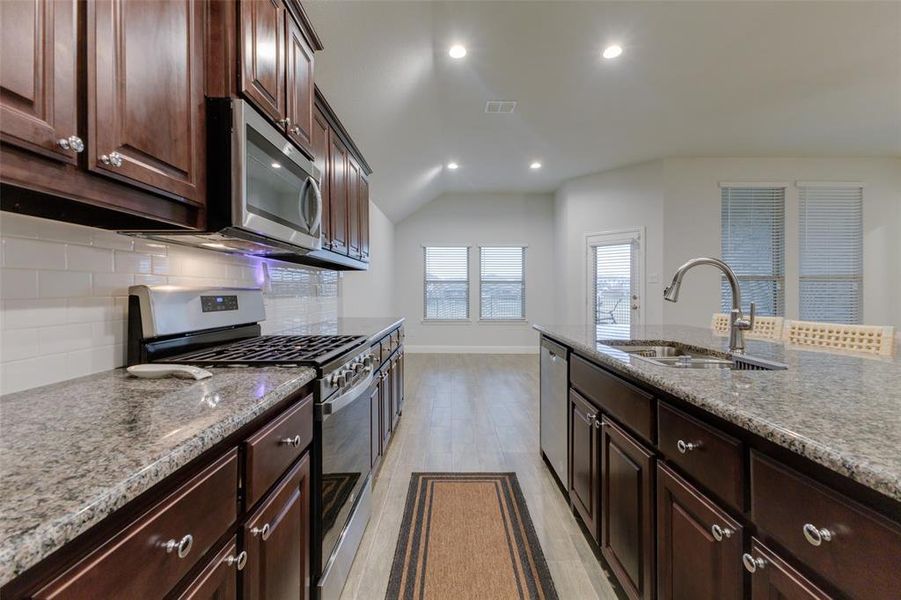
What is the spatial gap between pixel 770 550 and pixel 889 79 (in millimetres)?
4818

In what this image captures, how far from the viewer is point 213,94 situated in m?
1.13

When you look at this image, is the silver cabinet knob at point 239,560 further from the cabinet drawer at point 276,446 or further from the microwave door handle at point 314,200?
the microwave door handle at point 314,200

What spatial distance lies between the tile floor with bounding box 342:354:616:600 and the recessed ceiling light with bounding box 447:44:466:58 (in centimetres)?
305

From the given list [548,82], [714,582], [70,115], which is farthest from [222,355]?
[548,82]

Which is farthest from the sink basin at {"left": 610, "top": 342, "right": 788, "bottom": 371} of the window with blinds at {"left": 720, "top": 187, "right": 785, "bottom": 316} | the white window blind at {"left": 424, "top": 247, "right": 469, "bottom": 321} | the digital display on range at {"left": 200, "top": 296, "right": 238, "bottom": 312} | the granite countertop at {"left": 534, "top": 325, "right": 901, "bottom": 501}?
the white window blind at {"left": 424, "top": 247, "right": 469, "bottom": 321}

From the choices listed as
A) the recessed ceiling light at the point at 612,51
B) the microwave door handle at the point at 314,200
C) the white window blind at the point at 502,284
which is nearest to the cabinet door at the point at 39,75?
the microwave door handle at the point at 314,200

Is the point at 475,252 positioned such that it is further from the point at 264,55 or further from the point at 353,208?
the point at 264,55

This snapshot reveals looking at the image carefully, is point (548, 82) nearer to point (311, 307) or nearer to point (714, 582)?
point (311, 307)

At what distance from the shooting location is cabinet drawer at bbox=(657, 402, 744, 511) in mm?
818

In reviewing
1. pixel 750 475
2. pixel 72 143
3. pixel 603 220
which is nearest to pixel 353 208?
pixel 72 143

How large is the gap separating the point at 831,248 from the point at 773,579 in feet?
21.0

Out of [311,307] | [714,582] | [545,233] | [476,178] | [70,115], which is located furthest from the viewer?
[545,233]

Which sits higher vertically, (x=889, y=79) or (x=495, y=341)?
(x=889, y=79)

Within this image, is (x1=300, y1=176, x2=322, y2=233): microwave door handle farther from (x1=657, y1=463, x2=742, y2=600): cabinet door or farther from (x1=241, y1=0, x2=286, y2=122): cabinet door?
(x1=657, y1=463, x2=742, y2=600): cabinet door
